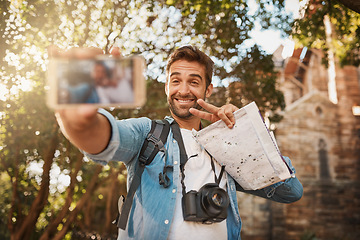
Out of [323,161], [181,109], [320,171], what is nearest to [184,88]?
[181,109]

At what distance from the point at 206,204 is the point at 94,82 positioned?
3.72 ft

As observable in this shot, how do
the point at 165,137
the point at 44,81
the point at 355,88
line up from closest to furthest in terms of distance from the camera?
the point at 165,137
the point at 44,81
the point at 355,88

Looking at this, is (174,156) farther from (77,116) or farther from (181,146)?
(77,116)

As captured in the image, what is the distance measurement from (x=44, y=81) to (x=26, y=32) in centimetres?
101

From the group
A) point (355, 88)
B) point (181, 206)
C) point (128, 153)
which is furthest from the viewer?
point (355, 88)

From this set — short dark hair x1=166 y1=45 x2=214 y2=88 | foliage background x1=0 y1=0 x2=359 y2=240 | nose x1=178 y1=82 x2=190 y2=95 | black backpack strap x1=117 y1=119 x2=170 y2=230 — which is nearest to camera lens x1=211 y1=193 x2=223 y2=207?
black backpack strap x1=117 y1=119 x2=170 y2=230

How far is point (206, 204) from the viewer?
1.83 m

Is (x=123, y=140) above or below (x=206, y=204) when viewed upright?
above

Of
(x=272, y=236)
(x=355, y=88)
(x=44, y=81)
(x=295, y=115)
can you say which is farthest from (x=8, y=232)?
(x=355, y=88)

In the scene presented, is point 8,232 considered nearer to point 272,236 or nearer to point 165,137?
point 165,137

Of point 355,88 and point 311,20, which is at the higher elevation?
point 355,88

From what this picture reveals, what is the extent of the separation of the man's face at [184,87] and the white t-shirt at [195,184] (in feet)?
0.57

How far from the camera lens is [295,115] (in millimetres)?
16062

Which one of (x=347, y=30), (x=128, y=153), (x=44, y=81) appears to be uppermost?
(x=347, y=30)
